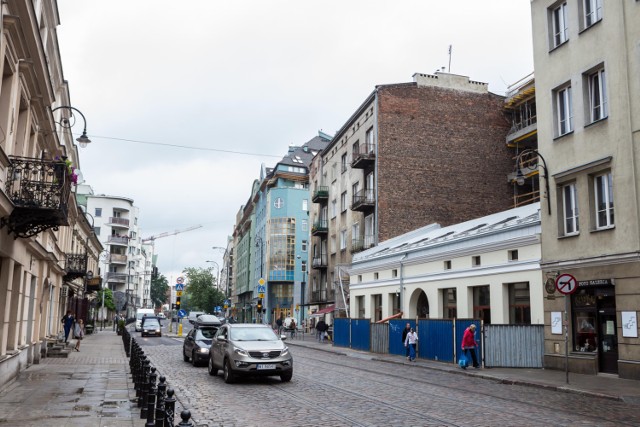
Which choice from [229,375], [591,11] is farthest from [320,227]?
[229,375]

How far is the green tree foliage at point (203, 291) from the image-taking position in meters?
105

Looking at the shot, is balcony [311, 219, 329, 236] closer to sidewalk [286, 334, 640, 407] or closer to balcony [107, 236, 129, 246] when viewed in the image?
sidewalk [286, 334, 640, 407]

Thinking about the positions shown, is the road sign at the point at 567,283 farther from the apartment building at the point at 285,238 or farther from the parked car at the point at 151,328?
the apartment building at the point at 285,238

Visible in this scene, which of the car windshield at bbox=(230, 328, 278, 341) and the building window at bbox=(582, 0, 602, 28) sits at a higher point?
the building window at bbox=(582, 0, 602, 28)

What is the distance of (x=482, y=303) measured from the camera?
2614 centimetres

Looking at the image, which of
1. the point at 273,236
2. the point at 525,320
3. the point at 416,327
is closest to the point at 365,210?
the point at 416,327

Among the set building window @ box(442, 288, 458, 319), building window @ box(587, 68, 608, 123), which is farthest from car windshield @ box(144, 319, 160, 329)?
building window @ box(587, 68, 608, 123)

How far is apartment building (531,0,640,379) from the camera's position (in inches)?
690

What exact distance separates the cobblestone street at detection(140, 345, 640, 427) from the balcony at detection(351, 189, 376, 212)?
23.0 meters

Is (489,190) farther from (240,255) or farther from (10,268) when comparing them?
(240,255)

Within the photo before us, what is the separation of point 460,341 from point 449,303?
591 cm

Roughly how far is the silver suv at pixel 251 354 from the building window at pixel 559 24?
46.0 ft

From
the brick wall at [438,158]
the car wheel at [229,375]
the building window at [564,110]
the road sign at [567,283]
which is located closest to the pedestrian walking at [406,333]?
the road sign at [567,283]

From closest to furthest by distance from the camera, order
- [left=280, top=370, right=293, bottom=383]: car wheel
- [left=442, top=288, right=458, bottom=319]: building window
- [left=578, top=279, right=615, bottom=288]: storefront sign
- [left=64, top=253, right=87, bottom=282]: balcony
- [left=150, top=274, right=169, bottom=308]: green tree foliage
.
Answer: [left=280, top=370, right=293, bottom=383]: car wheel → [left=578, top=279, right=615, bottom=288]: storefront sign → [left=442, top=288, right=458, bottom=319]: building window → [left=64, top=253, right=87, bottom=282]: balcony → [left=150, top=274, right=169, bottom=308]: green tree foliage
